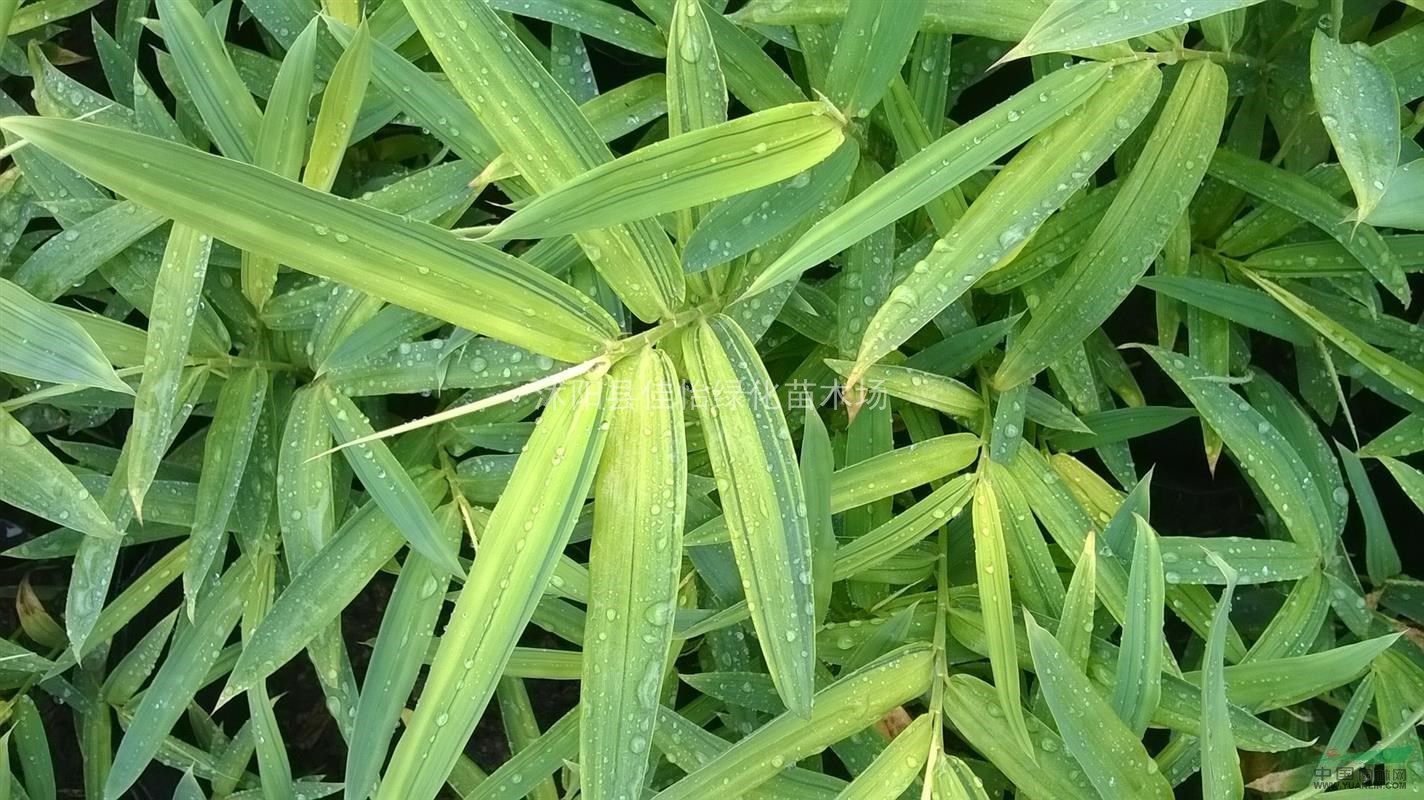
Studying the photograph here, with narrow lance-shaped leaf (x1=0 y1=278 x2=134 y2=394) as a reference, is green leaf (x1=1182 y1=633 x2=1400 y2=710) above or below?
below

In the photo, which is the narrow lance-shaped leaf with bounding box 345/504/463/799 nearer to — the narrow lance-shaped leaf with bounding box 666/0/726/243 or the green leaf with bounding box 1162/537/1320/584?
the narrow lance-shaped leaf with bounding box 666/0/726/243

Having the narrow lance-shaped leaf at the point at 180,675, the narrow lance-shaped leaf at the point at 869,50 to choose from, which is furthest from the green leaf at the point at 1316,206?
the narrow lance-shaped leaf at the point at 180,675

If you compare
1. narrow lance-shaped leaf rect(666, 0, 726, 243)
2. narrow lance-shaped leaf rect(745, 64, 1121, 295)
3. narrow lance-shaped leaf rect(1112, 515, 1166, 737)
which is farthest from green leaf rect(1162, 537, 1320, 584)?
narrow lance-shaped leaf rect(666, 0, 726, 243)

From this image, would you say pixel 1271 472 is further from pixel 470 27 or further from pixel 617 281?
pixel 470 27

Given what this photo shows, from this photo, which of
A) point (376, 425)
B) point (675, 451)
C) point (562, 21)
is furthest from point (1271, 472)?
point (376, 425)

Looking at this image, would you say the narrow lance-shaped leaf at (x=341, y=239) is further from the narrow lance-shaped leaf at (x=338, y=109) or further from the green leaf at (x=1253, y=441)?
the green leaf at (x=1253, y=441)

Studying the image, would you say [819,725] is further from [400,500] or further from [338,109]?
[338,109]
